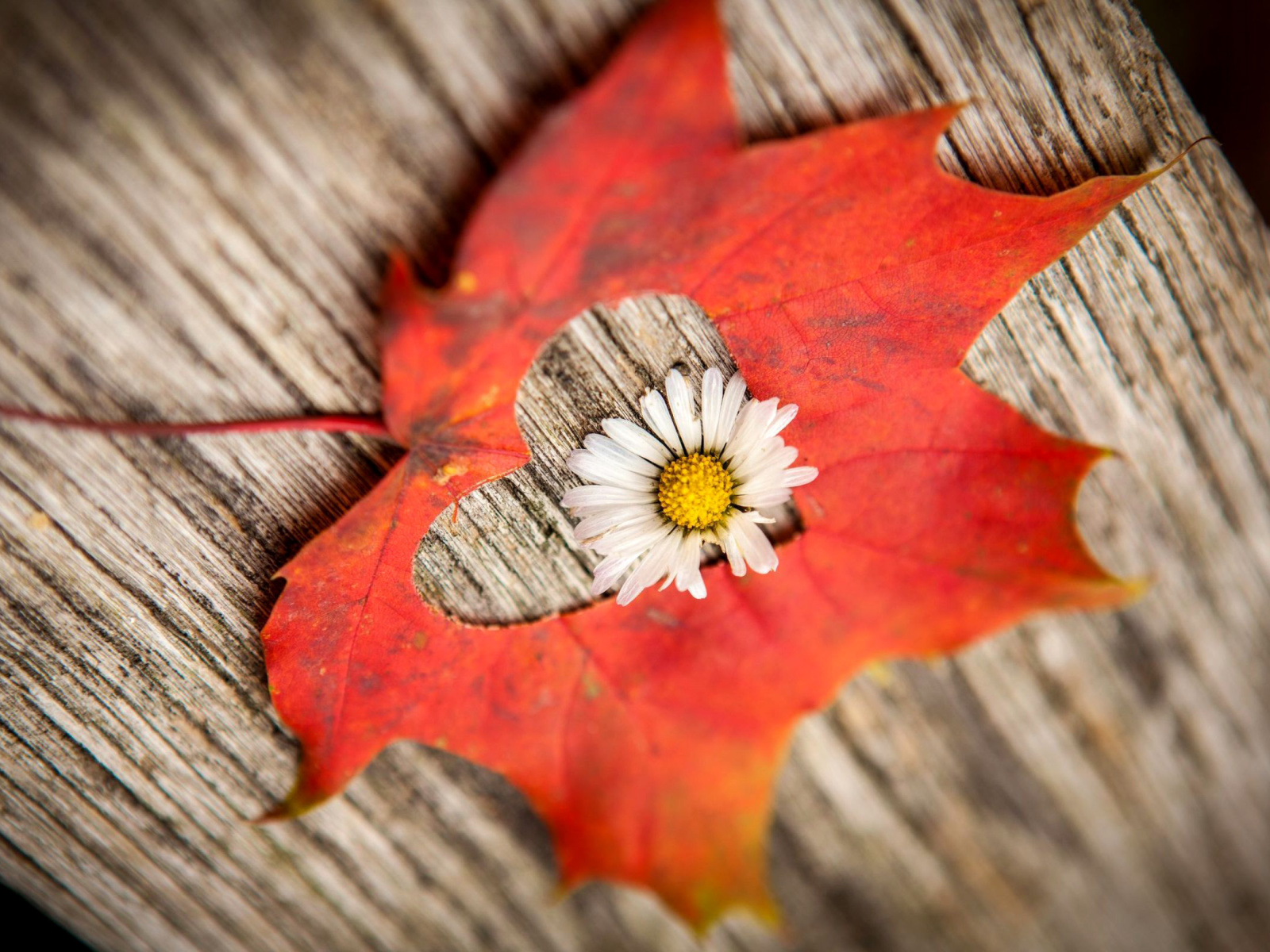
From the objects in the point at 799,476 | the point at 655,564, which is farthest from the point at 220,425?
the point at 799,476

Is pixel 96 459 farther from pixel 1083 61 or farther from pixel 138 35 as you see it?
pixel 1083 61

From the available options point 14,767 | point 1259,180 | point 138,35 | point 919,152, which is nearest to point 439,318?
point 138,35

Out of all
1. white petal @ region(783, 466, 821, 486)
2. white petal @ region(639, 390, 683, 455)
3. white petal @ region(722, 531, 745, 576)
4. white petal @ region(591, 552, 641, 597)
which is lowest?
white petal @ region(591, 552, 641, 597)

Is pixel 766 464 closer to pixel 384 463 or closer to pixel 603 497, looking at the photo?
pixel 603 497

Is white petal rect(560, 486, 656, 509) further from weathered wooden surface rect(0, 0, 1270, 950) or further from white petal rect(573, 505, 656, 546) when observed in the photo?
weathered wooden surface rect(0, 0, 1270, 950)

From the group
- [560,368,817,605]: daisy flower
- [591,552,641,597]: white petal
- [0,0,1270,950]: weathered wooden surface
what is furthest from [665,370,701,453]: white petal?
[0,0,1270,950]: weathered wooden surface
